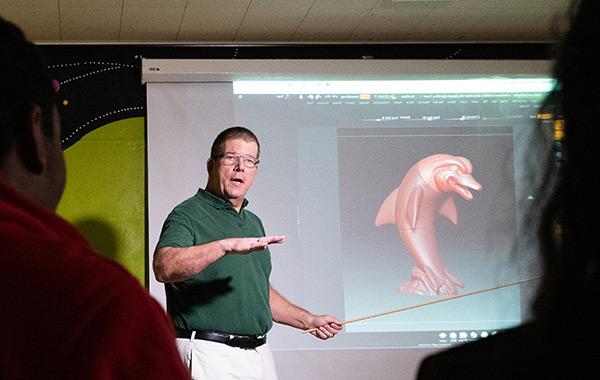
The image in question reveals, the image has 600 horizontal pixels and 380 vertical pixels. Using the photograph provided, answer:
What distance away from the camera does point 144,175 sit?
4305mm

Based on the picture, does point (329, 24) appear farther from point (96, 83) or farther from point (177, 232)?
point (177, 232)

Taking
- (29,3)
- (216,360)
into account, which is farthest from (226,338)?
(29,3)

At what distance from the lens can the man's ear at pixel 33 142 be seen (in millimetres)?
910

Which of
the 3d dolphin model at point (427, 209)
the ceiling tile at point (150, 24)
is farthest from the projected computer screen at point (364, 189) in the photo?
the ceiling tile at point (150, 24)

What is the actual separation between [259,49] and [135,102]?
2.20ft

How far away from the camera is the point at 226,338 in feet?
9.78

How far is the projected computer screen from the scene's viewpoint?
423 cm

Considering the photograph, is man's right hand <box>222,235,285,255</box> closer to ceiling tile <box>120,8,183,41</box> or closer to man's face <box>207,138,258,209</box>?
man's face <box>207,138,258,209</box>

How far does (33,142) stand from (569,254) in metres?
0.60

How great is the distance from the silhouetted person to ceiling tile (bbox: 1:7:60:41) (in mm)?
3648

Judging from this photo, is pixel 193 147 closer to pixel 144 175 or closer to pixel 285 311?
pixel 144 175

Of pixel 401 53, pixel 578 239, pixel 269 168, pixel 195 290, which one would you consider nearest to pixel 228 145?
pixel 195 290

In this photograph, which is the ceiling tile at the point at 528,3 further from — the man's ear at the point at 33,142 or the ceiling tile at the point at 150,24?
the man's ear at the point at 33,142

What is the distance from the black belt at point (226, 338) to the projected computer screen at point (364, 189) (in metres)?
1.16
